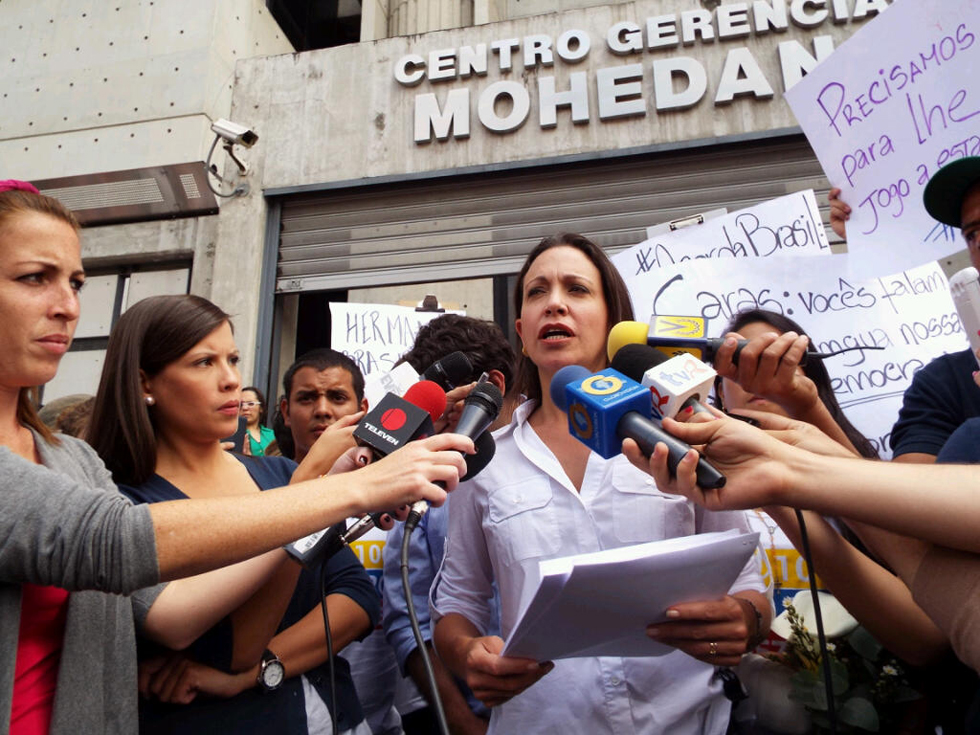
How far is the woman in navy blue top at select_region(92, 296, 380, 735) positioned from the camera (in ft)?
4.49

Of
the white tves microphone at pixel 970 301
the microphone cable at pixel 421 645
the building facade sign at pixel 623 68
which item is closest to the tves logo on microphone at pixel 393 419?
the microphone cable at pixel 421 645

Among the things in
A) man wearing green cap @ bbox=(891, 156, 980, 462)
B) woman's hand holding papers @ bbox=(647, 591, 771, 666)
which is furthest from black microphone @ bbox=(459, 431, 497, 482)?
man wearing green cap @ bbox=(891, 156, 980, 462)

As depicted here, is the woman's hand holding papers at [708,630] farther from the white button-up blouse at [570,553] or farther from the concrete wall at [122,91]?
the concrete wall at [122,91]

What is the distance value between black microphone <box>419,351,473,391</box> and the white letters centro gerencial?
517 mm

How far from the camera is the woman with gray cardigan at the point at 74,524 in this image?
0.96 meters

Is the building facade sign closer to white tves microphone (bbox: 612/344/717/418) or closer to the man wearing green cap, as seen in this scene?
the man wearing green cap

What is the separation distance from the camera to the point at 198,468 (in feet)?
5.34

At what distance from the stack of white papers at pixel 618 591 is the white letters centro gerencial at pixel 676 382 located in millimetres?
223

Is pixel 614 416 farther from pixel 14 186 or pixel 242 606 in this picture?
pixel 14 186

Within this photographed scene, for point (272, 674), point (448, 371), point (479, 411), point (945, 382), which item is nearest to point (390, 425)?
point (479, 411)

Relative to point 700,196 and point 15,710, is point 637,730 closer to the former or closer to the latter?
point 15,710

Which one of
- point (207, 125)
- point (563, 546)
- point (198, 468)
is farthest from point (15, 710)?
point (207, 125)

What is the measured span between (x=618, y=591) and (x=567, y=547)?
420 millimetres

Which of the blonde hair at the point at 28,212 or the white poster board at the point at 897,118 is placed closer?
the blonde hair at the point at 28,212
